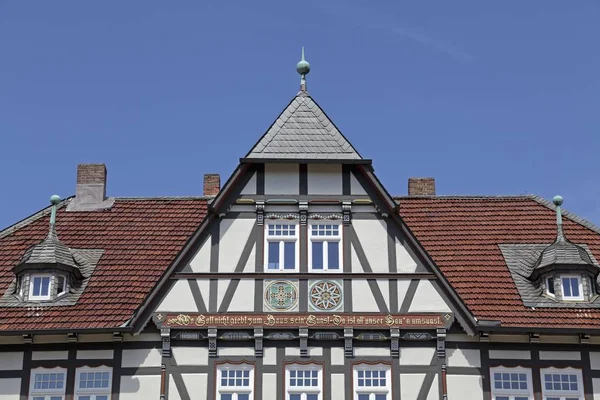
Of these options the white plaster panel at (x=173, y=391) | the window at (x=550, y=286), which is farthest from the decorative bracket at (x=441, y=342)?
the white plaster panel at (x=173, y=391)

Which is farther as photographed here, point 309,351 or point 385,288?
point 385,288

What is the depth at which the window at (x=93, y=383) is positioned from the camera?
31.0 metres

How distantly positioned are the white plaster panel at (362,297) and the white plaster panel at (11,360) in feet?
28.7

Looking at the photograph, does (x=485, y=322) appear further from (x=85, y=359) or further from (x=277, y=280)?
(x=85, y=359)

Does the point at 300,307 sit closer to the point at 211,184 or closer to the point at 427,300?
the point at 427,300

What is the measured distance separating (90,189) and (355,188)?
9.08m

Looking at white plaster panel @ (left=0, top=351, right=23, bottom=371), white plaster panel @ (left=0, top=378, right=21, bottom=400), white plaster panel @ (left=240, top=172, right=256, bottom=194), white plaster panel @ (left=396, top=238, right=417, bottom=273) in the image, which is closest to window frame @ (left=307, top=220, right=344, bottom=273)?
white plaster panel @ (left=396, top=238, right=417, bottom=273)

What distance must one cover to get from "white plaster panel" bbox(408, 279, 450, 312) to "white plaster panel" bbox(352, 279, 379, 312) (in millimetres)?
1004

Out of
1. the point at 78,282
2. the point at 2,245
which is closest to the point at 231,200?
the point at 78,282

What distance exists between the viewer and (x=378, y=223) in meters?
33.0

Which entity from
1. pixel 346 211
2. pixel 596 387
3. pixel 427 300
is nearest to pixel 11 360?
pixel 346 211

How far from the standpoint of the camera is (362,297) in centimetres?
→ 3184

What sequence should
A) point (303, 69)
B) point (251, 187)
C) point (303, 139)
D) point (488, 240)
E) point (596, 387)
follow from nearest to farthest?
point (596, 387) → point (251, 187) → point (303, 139) → point (488, 240) → point (303, 69)

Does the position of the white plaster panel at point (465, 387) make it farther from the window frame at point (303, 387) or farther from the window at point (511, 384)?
the window frame at point (303, 387)
